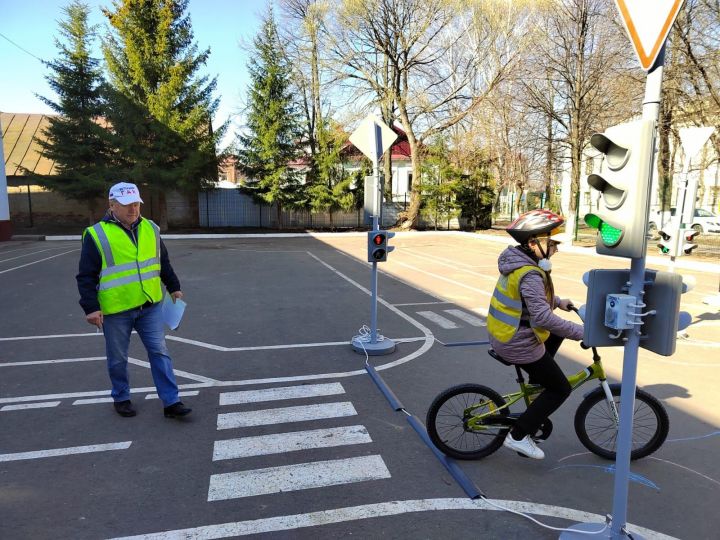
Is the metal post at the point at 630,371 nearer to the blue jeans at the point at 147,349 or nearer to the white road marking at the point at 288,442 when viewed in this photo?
the white road marking at the point at 288,442

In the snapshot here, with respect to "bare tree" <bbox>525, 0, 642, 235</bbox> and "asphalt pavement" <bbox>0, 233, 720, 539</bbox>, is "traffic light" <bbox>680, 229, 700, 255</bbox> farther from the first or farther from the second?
"bare tree" <bbox>525, 0, 642, 235</bbox>

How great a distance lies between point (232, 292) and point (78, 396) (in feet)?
19.6

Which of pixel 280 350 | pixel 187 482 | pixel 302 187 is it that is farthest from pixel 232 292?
pixel 302 187

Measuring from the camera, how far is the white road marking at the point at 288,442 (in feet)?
13.3

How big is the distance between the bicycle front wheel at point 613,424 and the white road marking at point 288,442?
1.74 m

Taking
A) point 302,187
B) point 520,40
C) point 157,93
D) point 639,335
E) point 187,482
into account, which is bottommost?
point 187,482

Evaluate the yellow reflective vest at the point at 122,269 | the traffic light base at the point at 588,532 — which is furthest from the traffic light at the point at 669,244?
the yellow reflective vest at the point at 122,269

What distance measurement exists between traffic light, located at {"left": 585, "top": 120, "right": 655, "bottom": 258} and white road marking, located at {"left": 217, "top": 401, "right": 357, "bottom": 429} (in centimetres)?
303

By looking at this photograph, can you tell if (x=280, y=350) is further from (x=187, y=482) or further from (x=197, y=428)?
(x=187, y=482)

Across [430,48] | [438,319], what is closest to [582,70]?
[430,48]

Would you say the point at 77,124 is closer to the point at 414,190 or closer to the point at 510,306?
the point at 414,190

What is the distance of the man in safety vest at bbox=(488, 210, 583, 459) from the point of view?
3.38 meters

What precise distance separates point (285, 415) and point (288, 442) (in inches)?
21.5

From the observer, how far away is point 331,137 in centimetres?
3052
